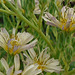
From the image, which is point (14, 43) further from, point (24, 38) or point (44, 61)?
point (44, 61)

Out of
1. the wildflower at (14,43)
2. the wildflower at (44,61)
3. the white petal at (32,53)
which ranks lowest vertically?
the wildflower at (44,61)

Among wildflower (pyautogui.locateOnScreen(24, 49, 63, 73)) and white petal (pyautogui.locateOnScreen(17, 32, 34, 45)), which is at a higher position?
white petal (pyautogui.locateOnScreen(17, 32, 34, 45))

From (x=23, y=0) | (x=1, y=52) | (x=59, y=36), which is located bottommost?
(x=1, y=52)

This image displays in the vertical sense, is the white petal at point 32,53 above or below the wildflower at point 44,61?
above

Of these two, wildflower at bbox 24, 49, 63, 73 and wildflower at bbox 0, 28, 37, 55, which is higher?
wildflower at bbox 0, 28, 37, 55

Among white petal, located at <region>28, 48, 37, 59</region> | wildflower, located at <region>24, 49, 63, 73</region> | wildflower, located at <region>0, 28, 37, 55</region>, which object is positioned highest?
wildflower, located at <region>0, 28, 37, 55</region>

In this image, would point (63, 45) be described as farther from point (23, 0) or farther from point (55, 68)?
point (23, 0)

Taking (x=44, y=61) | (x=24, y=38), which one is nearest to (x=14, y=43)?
(x=24, y=38)

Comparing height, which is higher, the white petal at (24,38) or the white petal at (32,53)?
the white petal at (24,38)

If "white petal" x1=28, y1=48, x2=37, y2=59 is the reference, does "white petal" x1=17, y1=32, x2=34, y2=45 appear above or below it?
above

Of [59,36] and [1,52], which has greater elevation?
[59,36]

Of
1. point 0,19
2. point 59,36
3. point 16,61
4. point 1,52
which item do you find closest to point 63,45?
point 59,36
